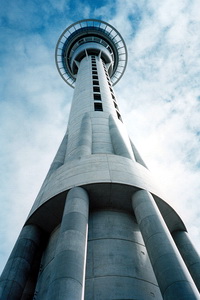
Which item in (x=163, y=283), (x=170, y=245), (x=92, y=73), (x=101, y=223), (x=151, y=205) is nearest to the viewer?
(x=163, y=283)

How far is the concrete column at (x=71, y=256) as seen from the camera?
9.39 meters

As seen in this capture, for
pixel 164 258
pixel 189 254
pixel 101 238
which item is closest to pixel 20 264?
pixel 101 238

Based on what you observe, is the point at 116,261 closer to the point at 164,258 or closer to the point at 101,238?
the point at 101,238

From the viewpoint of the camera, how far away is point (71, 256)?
1055cm

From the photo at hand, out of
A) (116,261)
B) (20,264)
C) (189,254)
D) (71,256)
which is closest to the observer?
(71,256)

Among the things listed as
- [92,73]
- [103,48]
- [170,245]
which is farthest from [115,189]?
[103,48]

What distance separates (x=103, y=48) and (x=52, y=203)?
139ft

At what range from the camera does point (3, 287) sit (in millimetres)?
12523

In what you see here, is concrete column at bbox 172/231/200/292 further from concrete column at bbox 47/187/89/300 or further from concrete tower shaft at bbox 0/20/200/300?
concrete column at bbox 47/187/89/300

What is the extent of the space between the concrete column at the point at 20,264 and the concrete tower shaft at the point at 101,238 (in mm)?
46

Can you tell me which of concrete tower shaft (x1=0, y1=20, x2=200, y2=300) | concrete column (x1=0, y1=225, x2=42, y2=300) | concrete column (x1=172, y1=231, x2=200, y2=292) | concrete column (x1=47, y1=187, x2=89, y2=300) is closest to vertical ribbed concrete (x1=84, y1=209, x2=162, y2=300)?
concrete tower shaft (x1=0, y1=20, x2=200, y2=300)

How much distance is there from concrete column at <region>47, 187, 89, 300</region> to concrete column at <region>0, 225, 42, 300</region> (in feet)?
11.9

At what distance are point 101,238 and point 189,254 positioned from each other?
586 centimetres

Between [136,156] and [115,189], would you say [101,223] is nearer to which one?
[115,189]
